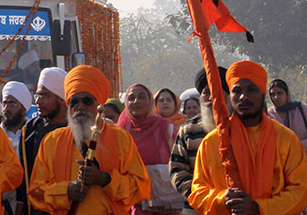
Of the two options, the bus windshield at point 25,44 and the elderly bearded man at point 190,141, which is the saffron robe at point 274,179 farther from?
the bus windshield at point 25,44

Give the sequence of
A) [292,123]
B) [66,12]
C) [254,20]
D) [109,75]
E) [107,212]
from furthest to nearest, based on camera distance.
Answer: [254,20]
[109,75]
[66,12]
[292,123]
[107,212]

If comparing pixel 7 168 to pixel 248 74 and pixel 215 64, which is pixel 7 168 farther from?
pixel 248 74

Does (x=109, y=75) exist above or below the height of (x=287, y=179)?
above

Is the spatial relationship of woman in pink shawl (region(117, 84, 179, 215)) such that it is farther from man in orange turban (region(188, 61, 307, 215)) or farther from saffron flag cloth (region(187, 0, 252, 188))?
saffron flag cloth (region(187, 0, 252, 188))

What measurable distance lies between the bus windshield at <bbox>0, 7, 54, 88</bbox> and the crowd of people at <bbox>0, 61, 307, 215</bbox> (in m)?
3.69

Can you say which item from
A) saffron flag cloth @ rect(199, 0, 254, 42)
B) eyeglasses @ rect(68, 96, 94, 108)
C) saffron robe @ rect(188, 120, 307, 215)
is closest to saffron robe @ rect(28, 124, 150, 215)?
eyeglasses @ rect(68, 96, 94, 108)

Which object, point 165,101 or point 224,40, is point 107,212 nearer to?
point 165,101

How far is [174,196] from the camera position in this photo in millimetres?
6695

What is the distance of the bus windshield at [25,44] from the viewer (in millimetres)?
9750

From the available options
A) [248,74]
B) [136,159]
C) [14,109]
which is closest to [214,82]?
[248,74]

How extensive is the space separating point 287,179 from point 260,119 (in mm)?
401

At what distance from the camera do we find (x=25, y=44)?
9.89m

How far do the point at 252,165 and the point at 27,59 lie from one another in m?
5.67

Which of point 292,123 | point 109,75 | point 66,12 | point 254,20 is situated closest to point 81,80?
point 292,123
